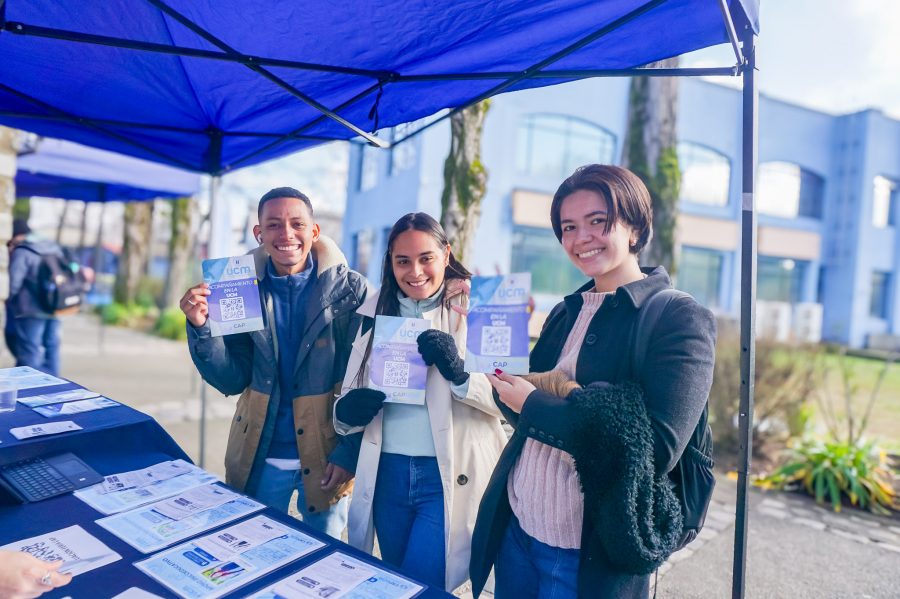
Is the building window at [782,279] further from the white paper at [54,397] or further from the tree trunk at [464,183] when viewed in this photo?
the white paper at [54,397]

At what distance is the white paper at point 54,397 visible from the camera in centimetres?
257

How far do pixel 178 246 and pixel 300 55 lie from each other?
48.6 feet

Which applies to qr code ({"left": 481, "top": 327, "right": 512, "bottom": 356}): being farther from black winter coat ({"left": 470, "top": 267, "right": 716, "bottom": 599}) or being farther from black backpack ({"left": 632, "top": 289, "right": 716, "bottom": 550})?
black backpack ({"left": 632, "top": 289, "right": 716, "bottom": 550})

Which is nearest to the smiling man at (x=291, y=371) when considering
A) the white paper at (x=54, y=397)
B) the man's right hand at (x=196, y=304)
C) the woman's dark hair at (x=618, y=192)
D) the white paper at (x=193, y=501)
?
the man's right hand at (x=196, y=304)

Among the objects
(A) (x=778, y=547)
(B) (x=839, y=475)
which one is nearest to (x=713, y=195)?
(B) (x=839, y=475)

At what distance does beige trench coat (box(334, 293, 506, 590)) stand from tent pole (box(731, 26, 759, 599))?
0.80 metres

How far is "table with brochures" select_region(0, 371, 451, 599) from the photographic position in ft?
4.43

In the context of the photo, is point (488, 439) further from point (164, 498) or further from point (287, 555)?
point (164, 498)

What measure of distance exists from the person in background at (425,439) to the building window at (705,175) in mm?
19630

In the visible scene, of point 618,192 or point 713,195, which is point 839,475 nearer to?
point 618,192

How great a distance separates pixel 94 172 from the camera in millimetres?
6145

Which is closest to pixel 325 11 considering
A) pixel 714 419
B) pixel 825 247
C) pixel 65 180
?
pixel 714 419

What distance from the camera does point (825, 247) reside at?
2333cm

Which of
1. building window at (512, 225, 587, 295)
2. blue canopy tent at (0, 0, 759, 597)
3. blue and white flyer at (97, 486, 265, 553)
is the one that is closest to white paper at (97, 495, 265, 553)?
blue and white flyer at (97, 486, 265, 553)
